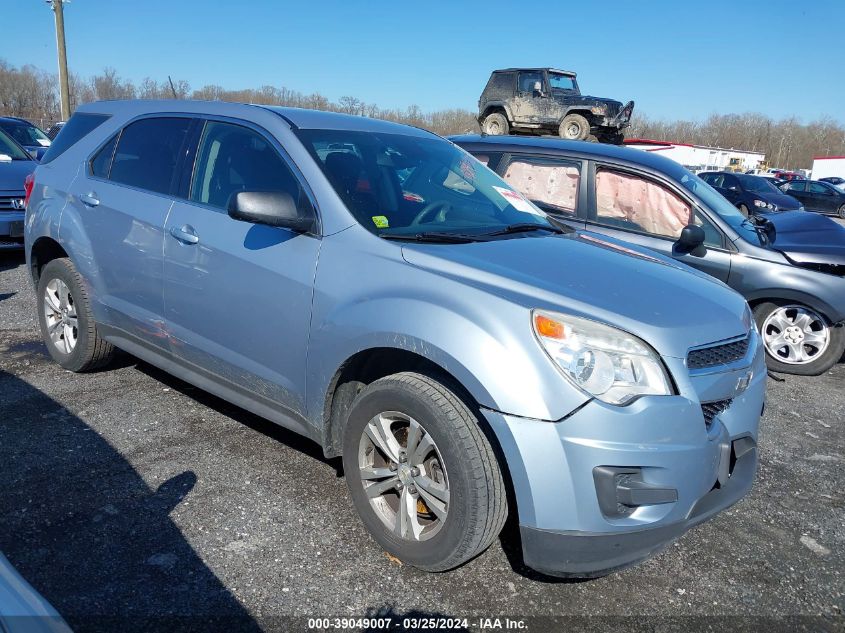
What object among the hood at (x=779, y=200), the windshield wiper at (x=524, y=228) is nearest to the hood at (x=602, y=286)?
the windshield wiper at (x=524, y=228)

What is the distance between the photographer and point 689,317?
2523 millimetres

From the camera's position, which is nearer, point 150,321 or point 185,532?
point 185,532

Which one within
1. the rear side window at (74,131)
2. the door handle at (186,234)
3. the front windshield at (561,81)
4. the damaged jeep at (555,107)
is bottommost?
the door handle at (186,234)

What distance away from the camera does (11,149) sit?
877cm

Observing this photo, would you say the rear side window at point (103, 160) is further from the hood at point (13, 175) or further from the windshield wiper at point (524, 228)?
the hood at point (13, 175)

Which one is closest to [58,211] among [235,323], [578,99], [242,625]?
[235,323]

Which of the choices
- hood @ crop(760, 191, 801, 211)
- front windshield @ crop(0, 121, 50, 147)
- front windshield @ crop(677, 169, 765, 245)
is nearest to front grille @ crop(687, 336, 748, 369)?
front windshield @ crop(677, 169, 765, 245)

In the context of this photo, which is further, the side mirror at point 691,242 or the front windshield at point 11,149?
the front windshield at point 11,149

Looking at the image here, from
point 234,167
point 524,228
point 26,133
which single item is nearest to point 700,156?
point 26,133

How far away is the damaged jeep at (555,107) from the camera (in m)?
21.0

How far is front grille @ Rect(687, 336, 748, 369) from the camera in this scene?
95.3 inches

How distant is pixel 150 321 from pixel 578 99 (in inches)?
783

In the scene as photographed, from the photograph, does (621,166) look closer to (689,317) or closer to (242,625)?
(689,317)

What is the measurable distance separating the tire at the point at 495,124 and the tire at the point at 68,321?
1941 centimetres
